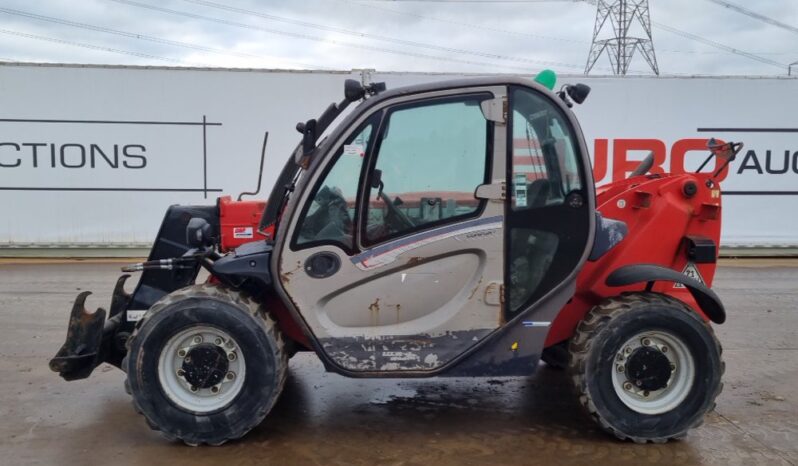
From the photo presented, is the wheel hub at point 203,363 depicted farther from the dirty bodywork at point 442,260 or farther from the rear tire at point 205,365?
the dirty bodywork at point 442,260

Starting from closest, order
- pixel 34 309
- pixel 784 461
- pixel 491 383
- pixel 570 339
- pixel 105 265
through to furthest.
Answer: pixel 784 461 → pixel 570 339 → pixel 491 383 → pixel 34 309 → pixel 105 265

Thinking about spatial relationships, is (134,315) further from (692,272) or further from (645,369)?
(692,272)

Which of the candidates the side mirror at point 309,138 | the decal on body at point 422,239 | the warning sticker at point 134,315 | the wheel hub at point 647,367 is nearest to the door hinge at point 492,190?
the decal on body at point 422,239

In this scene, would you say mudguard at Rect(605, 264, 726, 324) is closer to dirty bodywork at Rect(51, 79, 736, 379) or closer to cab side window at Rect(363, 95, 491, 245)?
dirty bodywork at Rect(51, 79, 736, 379)

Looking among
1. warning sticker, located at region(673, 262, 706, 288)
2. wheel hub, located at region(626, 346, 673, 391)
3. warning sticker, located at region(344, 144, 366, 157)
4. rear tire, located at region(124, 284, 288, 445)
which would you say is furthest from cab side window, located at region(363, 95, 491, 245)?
warning sticker, located at region(673, 262, 706, 288)

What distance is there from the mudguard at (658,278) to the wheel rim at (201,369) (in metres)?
2.34

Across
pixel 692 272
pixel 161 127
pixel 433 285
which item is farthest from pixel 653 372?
pixel 161 127

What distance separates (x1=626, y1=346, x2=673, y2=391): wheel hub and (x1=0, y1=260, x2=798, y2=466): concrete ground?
396mm

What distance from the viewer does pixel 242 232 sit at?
490 cm

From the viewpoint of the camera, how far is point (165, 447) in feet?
13.4

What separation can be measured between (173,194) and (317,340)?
31.2 feet

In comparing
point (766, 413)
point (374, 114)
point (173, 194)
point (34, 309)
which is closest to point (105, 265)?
point (173, 194)

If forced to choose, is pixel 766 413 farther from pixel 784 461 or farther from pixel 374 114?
pixel 374 114

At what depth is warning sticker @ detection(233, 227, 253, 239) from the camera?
4.89 meters
